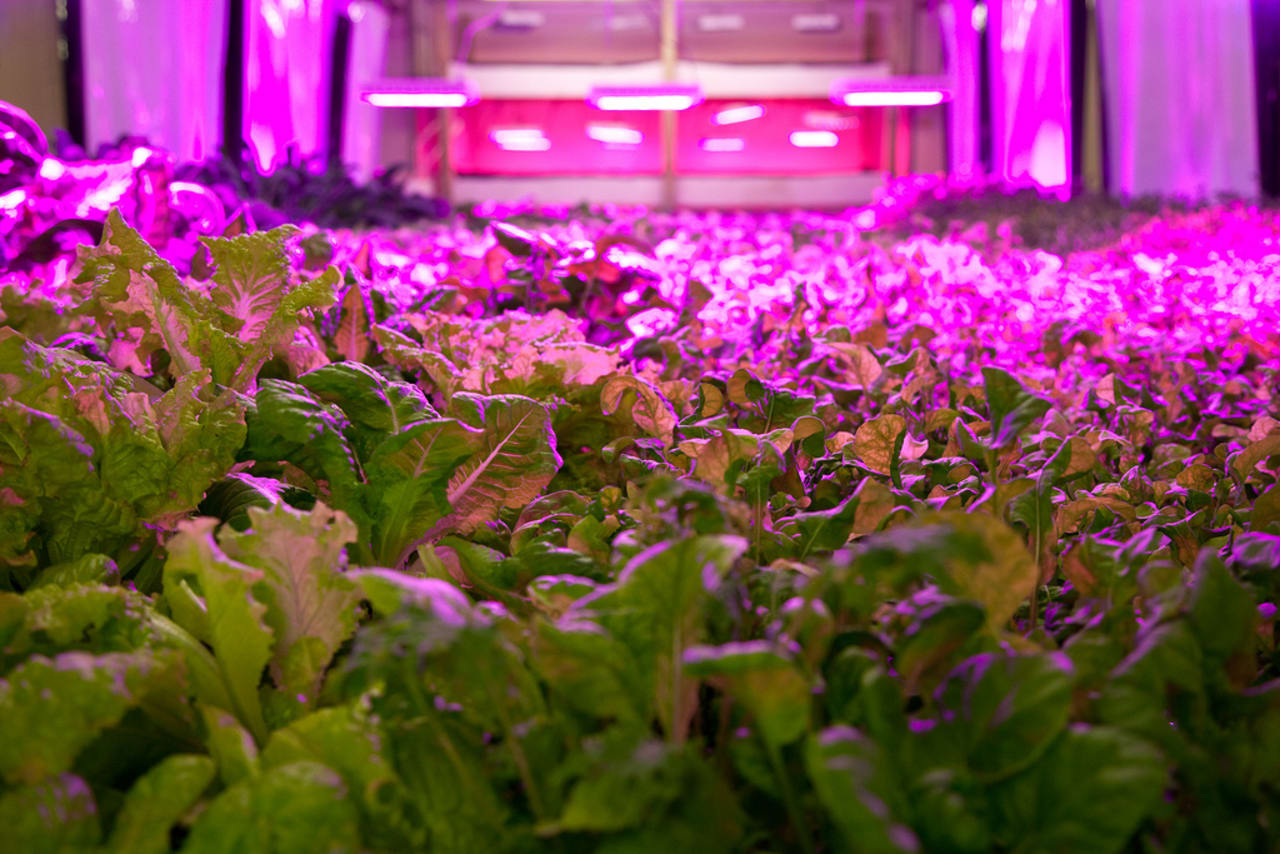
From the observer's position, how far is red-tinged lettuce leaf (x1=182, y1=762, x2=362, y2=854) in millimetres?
500

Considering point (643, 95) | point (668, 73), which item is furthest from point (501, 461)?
point (668, 73)

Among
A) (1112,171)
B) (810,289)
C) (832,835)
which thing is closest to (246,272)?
(832,835)

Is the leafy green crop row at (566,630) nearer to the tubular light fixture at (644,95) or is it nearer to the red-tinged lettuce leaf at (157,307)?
the red-tinged lettuce leaf at (157,307)

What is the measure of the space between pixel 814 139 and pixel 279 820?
20.9 metres

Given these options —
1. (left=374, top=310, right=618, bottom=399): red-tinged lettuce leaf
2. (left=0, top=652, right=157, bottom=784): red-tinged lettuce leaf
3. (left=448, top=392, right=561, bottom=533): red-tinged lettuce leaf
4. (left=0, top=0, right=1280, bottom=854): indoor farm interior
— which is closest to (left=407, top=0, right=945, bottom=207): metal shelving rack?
(left=374, top=310, right=618, bottom=399): red-tinged lettuce leaf

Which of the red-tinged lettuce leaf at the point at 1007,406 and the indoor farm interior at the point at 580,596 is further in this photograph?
the red-tinged lettuce leaf at the point at 1007,406

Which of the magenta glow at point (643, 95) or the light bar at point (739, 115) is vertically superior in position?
the light bar at point (739, 115)

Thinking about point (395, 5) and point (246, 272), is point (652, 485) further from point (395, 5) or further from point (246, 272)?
point (395, 5)

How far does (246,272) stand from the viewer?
1.00 metres

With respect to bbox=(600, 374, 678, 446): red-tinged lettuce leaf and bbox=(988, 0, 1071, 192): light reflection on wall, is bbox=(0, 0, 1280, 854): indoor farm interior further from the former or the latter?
bbox=(988, 0, 1071, 192): light reflection on wall

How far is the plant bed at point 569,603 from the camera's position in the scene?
50 cm

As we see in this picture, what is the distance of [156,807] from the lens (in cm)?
51

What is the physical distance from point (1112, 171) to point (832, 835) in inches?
554

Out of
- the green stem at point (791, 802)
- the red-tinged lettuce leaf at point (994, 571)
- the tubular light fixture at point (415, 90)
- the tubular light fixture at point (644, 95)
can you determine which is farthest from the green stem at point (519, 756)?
the tubular light fixture at point (415, 90)
